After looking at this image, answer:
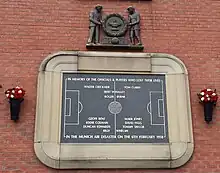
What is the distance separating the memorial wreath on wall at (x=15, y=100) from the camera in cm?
660

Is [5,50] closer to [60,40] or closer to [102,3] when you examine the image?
[60,40]

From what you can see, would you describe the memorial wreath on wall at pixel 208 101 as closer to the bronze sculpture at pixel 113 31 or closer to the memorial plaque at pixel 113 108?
the memorial plaque at pixel 113 108

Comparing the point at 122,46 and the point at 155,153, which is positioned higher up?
the point at 122,46

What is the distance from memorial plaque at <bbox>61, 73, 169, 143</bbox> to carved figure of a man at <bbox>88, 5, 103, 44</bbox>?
0.74 metres

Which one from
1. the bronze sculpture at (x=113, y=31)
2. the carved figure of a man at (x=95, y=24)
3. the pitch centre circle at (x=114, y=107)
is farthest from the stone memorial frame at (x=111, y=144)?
the pitch centre circle at (x=114, y=107)

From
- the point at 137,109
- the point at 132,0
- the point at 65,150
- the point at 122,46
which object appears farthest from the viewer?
the point at 132,0

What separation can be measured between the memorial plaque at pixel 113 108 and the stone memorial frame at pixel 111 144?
92 millimetres

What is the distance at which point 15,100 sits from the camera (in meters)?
6.61

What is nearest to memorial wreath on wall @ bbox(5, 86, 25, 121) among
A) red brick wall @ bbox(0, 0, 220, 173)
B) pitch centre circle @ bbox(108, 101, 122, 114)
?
red brick wall @ bbox(0, 0, 220, 173)

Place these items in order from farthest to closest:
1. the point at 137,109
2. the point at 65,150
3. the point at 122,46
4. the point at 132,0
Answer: the point at 132,0
the point at 122,46
the point at 137,109
the point at 65,150

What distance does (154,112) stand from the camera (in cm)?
683

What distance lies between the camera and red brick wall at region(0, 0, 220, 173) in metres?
6.60

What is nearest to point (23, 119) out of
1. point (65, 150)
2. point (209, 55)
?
point (65, 150)

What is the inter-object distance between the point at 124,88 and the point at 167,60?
3.22 ft
